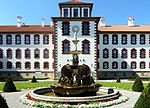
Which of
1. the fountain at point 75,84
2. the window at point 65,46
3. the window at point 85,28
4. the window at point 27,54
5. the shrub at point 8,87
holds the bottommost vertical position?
the shrub at point 8,87

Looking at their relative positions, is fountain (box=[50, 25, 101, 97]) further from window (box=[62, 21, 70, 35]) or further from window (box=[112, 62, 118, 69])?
window (box=[112, 62, 118, 69])

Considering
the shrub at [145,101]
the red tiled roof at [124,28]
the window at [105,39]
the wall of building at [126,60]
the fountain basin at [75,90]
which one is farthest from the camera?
the red tiled roof at [124,28]

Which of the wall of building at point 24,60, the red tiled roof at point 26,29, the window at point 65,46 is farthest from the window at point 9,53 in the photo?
the window at point 65,46

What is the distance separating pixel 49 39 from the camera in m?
52.3

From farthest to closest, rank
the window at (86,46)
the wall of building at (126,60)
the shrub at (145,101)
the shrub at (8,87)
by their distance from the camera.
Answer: the wall of building at (126,60) → the window at (86,46) → the shrub at (8,87) → the shrub at (145,101)

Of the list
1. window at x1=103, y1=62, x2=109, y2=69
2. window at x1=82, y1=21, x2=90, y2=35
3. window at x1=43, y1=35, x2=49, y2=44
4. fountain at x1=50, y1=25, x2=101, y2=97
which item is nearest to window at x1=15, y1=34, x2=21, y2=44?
window at x1=43, y1=35, x2=49, y2=44

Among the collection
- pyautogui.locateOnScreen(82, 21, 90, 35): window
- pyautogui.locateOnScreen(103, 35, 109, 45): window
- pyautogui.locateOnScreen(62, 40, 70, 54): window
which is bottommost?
pyautogui.locateOnScreen(62, 40, 70, 54): window

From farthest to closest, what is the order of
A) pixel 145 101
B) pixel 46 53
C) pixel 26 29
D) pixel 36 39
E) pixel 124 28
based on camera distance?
pixel 124 28 < pixel 26 29 < pixel 46 53 < pixel 36 39 < pixel 145 101

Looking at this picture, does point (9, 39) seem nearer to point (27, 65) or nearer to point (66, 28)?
point (27, 65)

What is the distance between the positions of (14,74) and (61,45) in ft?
43.7

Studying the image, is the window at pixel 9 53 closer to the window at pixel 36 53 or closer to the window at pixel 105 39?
the window at pixel 36 53

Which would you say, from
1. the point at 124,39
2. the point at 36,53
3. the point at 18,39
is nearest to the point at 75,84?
the point at 36,53

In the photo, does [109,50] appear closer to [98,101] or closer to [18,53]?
[18,53]

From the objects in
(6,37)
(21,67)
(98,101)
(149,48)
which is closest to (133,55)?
(149,48)
